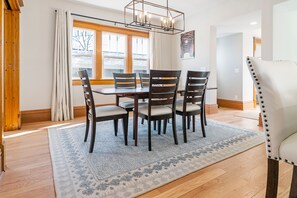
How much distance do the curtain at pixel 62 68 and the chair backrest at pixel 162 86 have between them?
2487 mm

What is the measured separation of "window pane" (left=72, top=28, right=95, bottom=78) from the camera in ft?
14.0

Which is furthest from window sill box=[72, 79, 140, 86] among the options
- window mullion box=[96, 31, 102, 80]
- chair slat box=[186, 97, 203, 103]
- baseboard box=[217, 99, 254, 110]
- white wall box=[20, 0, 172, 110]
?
baseboard box=[217, 99, 254, 110]

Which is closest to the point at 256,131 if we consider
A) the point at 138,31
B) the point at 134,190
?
the point at 134,190

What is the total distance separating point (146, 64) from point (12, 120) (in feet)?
11.2

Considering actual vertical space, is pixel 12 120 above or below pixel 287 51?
below

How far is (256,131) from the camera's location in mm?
3070

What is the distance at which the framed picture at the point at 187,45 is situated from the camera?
16.3 feet

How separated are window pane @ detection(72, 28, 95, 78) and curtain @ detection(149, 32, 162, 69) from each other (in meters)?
1.58

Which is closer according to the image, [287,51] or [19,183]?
[19,183]

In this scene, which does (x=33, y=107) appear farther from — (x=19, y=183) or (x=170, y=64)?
(x=170, y=64)

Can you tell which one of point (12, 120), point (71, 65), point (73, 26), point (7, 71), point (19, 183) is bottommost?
point (19, 183)

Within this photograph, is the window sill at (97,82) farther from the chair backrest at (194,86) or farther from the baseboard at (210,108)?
the chair backrest at (194,86)

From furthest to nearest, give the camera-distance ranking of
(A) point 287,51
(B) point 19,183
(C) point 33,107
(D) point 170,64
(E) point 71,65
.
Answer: (D) point 170,64, (E) point 71,65, (C) point 33,107, (A) point 287,51, (B) point 19,183

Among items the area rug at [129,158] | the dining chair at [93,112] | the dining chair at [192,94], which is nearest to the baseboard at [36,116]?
the area rug at [129,158]
